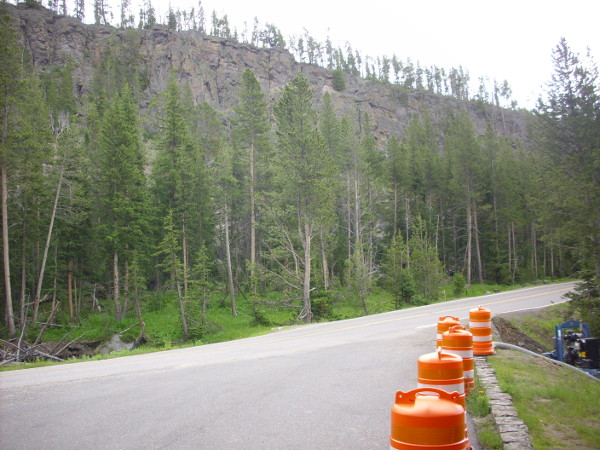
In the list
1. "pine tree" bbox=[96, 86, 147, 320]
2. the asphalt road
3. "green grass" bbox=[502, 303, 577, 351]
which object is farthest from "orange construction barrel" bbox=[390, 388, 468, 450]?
"pine tree" bbox=[96, 86, 147, 320]

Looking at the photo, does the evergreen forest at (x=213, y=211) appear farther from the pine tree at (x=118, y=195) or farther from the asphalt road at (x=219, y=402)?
the asphalt road at (x=219, y=402)

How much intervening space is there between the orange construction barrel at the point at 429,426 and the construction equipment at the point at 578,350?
37.6 ft

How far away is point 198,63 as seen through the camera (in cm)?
8238

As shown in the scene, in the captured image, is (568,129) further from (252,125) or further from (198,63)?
(198,63)

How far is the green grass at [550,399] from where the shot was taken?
4.73 metres

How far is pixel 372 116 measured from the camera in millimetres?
88438

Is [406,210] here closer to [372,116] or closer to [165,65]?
[372,116]

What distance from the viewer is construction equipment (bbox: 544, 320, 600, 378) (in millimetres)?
11586

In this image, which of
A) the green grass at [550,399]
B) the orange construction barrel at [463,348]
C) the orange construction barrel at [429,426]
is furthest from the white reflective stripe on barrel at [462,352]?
the orange construction barrel at [429,426]

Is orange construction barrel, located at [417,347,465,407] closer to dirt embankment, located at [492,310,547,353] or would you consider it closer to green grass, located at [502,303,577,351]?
dirt embankment, located at [492,310,547,353]

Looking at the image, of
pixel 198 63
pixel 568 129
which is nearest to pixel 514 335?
pixel 568 129

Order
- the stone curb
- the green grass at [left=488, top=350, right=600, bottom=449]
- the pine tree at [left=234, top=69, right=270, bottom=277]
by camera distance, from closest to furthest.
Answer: the stone curb → the green grass at [left=488, top=350, right=600, bottom=449] → the pine tree at [left=234, top=69, right=270, bottom=277]

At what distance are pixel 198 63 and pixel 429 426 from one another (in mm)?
89535

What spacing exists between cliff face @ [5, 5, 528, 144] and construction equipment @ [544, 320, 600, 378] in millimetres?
66520
